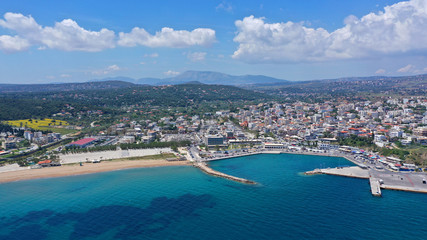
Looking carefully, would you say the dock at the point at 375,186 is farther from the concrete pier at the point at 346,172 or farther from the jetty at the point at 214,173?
the jetty at the point at 214,173

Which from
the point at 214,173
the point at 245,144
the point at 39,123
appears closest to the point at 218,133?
the point at 245,144

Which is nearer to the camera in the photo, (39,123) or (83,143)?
(83,143)

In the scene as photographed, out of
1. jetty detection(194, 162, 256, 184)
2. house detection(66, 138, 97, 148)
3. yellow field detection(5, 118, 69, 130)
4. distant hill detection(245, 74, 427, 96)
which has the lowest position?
jetty detection(194, 162, 256, 184)

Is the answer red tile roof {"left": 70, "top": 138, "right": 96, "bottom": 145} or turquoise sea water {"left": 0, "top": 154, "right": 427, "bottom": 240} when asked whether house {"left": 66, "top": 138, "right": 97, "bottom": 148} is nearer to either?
red tile roof {"left": 70, "top": 138, "right": 96, "bottom": 145}

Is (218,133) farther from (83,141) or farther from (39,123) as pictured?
(39,123)

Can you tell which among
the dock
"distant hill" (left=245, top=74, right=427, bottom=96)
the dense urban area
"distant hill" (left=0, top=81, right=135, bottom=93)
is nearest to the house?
the dense urban area

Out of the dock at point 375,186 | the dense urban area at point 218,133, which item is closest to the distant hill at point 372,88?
the dense urban area at point 218,133

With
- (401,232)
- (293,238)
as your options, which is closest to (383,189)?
(401,232)
